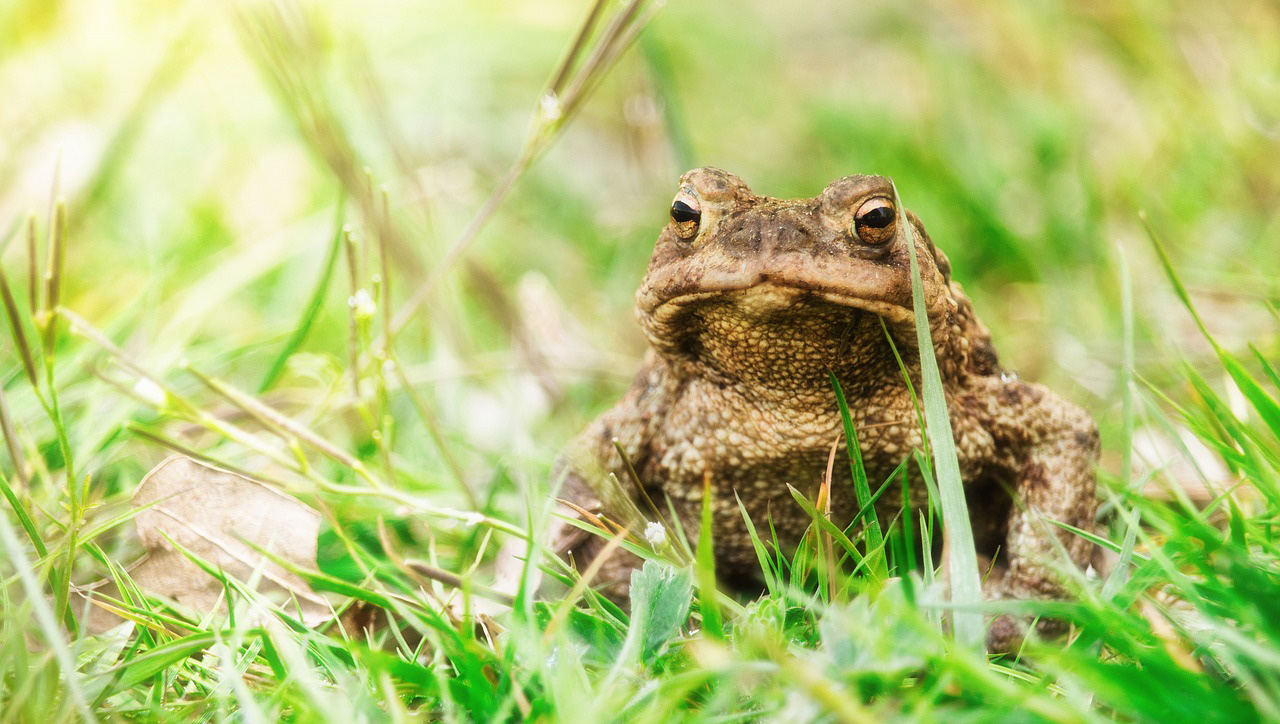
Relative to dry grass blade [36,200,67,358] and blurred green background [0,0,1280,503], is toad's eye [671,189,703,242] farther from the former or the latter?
dry grass blade [36,200,67,358]

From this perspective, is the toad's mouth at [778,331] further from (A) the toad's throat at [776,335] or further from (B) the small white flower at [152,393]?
(B) the small white flower at [152,393]

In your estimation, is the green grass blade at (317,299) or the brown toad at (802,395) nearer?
the brown toad at (802,395)

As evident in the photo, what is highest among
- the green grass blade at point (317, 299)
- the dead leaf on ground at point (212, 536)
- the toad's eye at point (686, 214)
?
the toad's eye at point (686, 214)

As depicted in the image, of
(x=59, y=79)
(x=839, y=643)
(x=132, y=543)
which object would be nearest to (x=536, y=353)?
(x=132, y=543)

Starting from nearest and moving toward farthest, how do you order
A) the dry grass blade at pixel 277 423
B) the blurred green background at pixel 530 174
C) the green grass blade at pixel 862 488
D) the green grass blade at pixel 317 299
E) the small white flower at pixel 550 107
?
the green grass blade at pixel 862 488 < the dry grass blade at pixel 277 423 < the small white flower at pixel 550 107 < the green grass blade at pixel 317 299 < the blurred green background at pixel 530 174

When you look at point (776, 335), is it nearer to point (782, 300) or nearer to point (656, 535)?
point (782, 300)

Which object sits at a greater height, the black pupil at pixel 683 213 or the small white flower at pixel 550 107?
the small white flower at pixel 550 107

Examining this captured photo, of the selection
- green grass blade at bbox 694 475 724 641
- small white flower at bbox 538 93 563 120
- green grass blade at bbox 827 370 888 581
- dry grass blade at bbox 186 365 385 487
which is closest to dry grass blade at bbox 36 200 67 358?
dry grass blade at bbox 186 365 385 487

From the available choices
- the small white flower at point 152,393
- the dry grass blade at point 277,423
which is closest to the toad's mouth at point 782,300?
the dry grass blade at point 277,423

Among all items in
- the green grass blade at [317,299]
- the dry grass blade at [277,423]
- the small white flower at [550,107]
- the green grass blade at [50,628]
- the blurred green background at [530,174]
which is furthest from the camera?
the blurred green background at [530,174]
